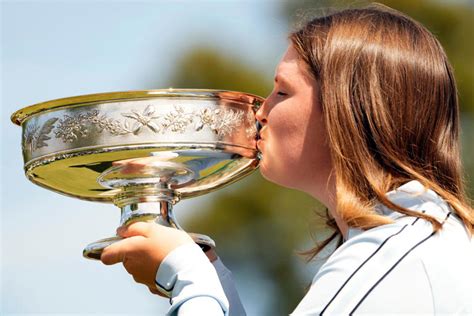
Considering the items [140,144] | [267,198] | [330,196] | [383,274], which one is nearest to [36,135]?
[140,144]

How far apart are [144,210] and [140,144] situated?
0.58 ft

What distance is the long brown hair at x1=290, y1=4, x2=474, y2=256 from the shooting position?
253 cm

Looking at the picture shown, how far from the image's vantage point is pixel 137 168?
273 cm

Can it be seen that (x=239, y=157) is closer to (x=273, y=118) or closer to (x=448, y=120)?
(x=273, y=118)

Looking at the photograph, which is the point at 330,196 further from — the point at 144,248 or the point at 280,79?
the point at 144,248

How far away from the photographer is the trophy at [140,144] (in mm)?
2670

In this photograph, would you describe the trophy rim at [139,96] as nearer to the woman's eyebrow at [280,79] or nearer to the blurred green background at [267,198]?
the woman's eyebrow at [280,79]

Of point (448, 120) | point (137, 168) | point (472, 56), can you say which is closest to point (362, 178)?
point (448, 120)

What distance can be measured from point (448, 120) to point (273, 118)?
1.24 feet

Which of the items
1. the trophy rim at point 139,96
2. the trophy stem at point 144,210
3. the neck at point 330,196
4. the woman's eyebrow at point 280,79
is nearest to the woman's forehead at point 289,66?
the woman's eyebrow at point 280,79

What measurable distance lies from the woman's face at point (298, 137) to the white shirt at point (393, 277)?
207 mm

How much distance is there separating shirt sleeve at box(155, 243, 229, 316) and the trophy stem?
0.68 ft

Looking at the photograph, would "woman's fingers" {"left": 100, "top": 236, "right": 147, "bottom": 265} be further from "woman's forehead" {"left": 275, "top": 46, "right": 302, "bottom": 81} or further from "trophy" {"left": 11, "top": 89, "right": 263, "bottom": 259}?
"woman's forehead" {"left": 275, "top": 46, "right": 302, "bottom": 81}

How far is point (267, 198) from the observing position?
11.4 meters
